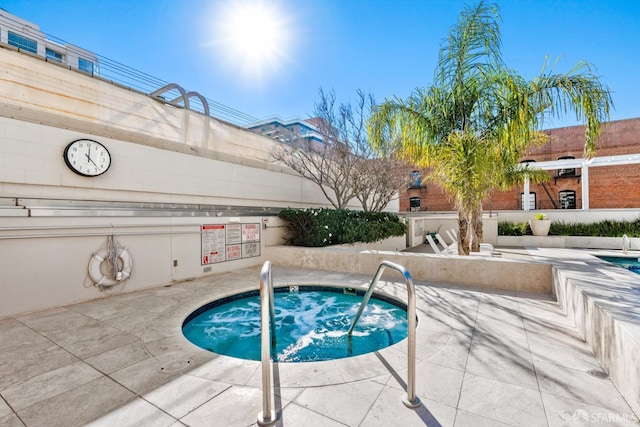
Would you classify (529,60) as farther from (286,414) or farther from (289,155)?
(286,414)

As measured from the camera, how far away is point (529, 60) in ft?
18.5

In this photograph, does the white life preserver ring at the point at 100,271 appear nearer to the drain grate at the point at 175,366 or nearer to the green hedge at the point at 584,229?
the drain grate at the point at 175,366

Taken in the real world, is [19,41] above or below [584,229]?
above

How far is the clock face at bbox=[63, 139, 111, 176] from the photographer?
450 centimetres

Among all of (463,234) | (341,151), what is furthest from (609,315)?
(341,151)

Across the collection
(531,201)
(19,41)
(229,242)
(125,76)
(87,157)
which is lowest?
(229,242)

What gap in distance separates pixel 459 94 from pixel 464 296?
3.83 metres

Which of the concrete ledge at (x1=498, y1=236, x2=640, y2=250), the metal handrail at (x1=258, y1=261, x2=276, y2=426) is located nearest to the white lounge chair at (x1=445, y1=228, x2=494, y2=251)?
the concrete ledge at (x1=498, y1=236, x2=640, y2=250)

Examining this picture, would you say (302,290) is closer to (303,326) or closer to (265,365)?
(303,326)

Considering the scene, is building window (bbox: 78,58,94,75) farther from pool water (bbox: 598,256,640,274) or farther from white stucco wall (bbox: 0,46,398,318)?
pool water (bbox: 598,256,640,274)

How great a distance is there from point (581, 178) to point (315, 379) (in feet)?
67.6

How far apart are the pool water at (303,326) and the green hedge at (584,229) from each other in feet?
29.9

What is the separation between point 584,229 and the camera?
412 inches

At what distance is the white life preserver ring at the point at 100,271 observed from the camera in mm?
4395
